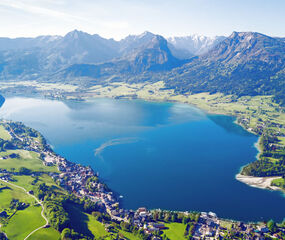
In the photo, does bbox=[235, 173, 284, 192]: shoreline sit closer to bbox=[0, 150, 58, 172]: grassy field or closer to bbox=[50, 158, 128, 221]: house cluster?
bbox=[50, 158, 128, 221]: house cluster

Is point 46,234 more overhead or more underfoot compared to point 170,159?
more underfoot

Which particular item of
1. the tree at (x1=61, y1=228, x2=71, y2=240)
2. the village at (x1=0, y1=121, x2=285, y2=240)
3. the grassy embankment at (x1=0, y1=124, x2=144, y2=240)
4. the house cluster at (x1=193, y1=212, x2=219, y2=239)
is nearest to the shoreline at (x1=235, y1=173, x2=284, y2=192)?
the village at (x1=0, y1=121, x2=285, y2=240)

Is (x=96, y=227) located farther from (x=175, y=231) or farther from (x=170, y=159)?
(x=170, y=159)

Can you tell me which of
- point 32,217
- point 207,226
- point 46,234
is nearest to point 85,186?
point 32,217

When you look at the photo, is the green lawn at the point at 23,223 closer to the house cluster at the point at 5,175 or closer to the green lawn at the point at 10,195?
the green lawn at the point at 10,195

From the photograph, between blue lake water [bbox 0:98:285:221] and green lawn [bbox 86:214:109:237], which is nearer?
green lawn [bbox 86:214:109:237]

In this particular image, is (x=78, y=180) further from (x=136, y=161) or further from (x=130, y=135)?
(x=130, y=135)

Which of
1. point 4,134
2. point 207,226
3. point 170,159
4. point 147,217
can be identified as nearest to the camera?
point 207,226

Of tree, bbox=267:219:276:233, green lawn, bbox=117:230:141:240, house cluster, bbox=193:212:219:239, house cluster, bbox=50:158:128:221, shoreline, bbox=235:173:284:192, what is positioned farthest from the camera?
shoreline, bbox=235:173:284:192
